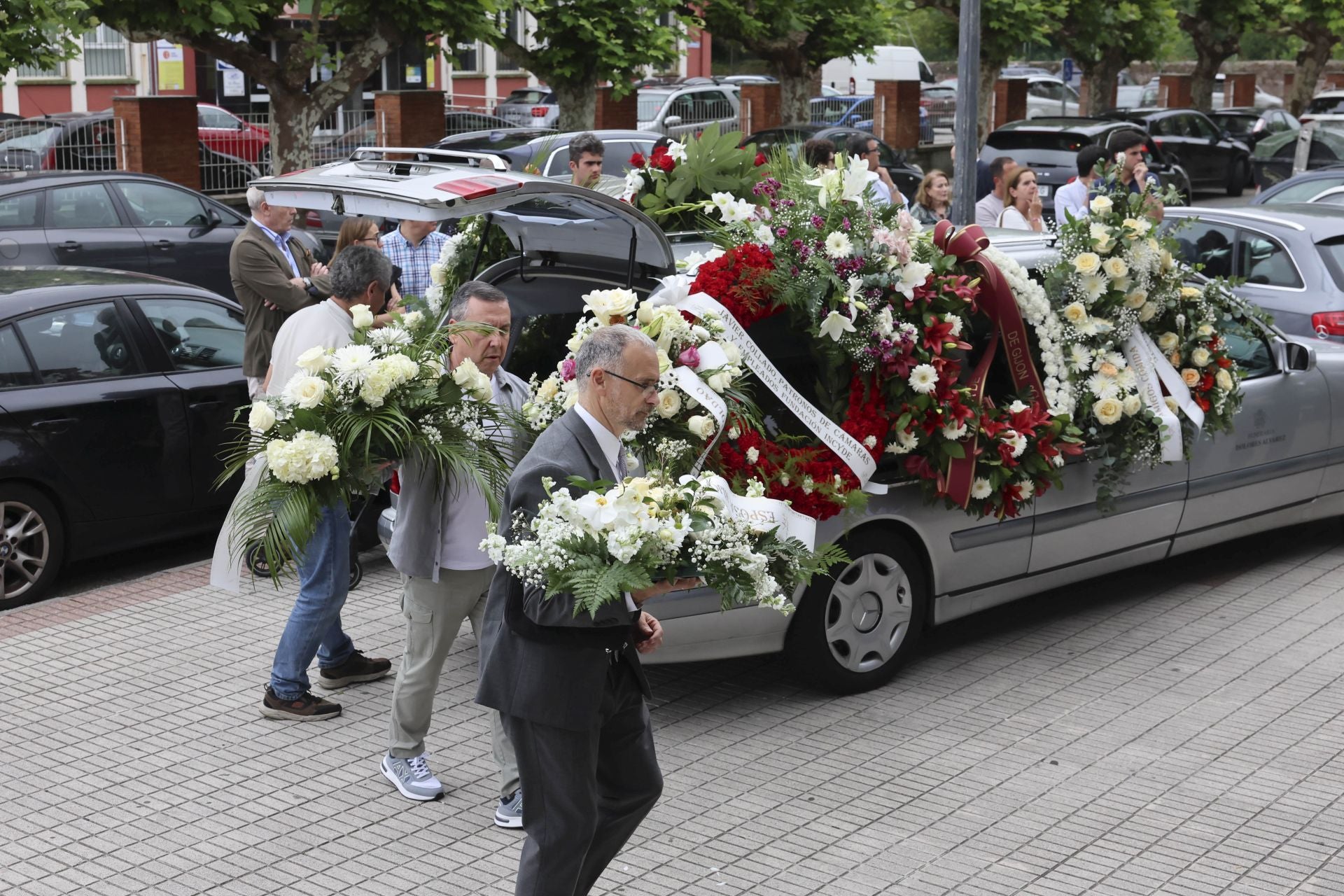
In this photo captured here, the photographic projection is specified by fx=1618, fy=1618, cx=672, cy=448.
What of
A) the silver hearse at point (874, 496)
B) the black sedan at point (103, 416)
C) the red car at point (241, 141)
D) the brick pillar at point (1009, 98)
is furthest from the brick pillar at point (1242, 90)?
the black sedan at point (103, 416)

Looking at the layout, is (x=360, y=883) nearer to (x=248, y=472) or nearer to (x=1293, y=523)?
(x=248, y=472)

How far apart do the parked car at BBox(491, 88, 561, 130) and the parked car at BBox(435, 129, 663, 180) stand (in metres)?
10.2

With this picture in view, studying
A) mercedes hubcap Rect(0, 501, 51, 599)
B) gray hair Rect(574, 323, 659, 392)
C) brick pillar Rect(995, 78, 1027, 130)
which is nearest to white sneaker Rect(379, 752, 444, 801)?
gray hair Rect(574, 323, 659, 392)

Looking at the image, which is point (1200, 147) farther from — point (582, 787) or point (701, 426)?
point (582, 787)

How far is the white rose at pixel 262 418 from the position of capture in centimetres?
511

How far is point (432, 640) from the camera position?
217 inches

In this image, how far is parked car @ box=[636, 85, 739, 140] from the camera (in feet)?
96.8

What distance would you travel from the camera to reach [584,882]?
4355 millimetres

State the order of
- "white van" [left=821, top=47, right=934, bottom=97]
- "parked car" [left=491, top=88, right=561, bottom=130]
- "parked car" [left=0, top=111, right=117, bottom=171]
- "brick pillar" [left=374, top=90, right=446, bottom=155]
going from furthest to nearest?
"white van" [left=821, top=47, right=934, bottom=97], "parked car" [left=491, top=88, right=561, bottom=130], "brick pillar" [left=374, top=90, right=446, bottom=155], "parked car" [left=0, top=111, right=117, bottom=171]

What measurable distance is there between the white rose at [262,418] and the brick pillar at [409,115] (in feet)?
65.7

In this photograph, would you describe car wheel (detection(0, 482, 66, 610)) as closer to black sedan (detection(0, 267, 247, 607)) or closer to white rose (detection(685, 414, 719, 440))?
black sedan (detection(0, 267, 247, 607))

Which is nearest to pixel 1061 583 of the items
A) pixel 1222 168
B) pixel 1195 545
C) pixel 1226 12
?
pixel 1195 545

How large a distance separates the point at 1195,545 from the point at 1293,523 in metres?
0.96

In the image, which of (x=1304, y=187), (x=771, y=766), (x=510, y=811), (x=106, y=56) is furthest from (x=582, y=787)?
(x=106, y=56)
